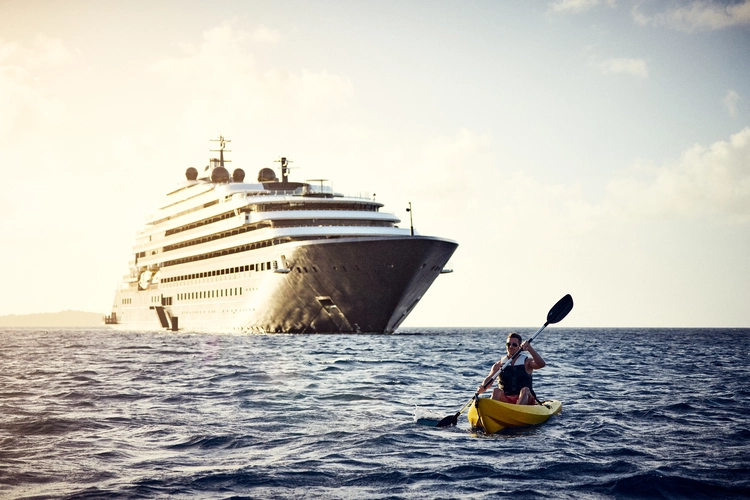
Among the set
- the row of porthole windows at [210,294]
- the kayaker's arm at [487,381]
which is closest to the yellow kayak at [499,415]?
the kayaker's arm at [487,381]

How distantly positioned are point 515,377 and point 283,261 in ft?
108

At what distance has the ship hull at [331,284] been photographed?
138 feet

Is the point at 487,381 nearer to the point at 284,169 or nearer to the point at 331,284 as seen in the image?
the point at 331,284

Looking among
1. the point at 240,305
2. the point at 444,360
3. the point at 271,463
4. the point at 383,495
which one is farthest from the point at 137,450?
the point at 240,305

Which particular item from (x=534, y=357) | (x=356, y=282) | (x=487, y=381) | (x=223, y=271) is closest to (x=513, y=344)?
(x=534, y=357)

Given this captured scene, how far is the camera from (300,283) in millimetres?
45250

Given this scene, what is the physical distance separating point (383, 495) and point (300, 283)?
36566 mm

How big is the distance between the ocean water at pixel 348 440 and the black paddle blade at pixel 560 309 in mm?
1941

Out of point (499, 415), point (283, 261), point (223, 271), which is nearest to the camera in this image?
point (499, 415)

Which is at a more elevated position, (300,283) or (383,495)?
(300,283)

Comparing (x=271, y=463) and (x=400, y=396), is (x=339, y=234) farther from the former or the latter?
(x=271, y=463)

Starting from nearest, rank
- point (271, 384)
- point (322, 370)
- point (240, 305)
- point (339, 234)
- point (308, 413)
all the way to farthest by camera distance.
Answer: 1. point (308, 413)
2. point (271, 384)
3. point (322, 370)
4. point (339, 234)
5. point (240, 305)

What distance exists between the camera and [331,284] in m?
43.5

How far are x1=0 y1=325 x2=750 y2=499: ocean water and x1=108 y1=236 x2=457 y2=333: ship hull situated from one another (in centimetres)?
1893
